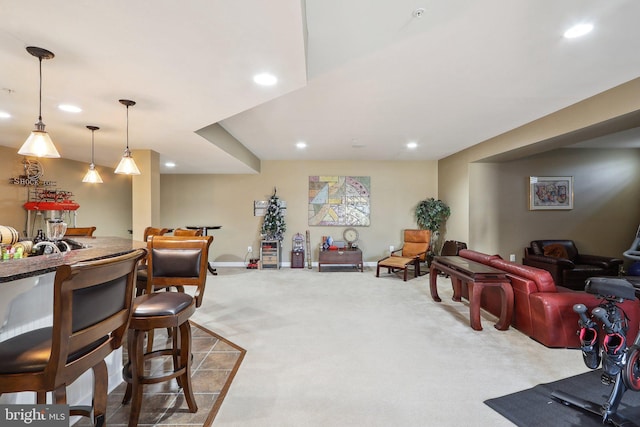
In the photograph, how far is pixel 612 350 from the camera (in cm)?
176

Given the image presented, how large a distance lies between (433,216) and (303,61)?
5.35 meters

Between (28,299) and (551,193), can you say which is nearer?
(28,299)

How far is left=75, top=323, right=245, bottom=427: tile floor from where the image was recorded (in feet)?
5.94

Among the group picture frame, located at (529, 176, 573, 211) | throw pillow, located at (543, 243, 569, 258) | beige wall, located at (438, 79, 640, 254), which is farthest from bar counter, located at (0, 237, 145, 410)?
picture frame, located at (529, 176, 573, 211)

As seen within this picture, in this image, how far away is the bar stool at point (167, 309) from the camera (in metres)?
1.65

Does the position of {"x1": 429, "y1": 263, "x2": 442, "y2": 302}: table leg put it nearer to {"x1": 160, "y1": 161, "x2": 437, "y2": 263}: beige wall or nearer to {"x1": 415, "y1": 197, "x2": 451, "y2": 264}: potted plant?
{"x1": 415, "y1": 197, "x2": 451, "y2": 264}: potted plant

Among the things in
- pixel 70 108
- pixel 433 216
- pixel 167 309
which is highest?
pixel 70 108

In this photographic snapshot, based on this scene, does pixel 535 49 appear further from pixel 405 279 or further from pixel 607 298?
pixel 405 279

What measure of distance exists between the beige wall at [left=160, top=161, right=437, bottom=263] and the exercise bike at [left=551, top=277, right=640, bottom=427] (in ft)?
16.7

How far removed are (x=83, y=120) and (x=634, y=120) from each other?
19.3 ft

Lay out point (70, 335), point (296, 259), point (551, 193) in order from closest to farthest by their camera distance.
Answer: point (70, 335) < point (551, 193) < point (296, 259)

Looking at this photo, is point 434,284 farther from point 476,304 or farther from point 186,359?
point 186,359

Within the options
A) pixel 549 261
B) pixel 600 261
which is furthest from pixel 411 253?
pixel 600 261

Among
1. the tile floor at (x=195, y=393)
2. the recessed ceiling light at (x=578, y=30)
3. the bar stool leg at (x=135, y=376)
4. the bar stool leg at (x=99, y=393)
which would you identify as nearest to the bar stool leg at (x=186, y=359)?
the tile floor at (x=195, y=393)
